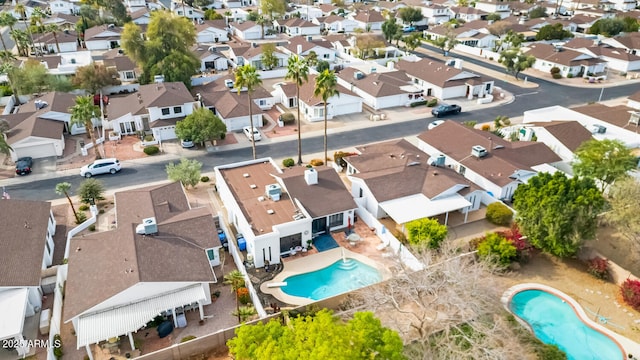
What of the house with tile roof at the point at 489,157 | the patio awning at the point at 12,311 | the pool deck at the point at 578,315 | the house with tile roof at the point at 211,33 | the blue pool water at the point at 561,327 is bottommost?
the blue pool water at the point at 561,327

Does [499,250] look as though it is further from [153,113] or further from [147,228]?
[153,113]

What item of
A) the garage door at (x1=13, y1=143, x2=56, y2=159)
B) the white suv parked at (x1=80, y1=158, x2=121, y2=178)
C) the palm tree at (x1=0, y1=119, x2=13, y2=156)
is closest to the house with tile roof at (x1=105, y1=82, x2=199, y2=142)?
the garage door at (x1=13, y1=143, x2=56, y2=159)

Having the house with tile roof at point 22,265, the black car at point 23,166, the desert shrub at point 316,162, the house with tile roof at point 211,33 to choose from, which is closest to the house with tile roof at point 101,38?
the house with tile roof at point 211,33

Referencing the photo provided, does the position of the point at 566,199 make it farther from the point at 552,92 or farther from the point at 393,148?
the point at 552,92

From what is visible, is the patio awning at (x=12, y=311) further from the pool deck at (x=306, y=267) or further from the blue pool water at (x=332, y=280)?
the blue pool water at (x=332, y=280)

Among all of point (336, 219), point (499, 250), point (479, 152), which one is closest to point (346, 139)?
point (479, 152)
